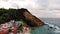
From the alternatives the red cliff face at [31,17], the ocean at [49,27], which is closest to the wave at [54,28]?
the ocean at [49,27]

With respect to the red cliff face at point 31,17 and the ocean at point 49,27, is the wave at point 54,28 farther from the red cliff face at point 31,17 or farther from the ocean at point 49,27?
the red cliff face at point 31,17

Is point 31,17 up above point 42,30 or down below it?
above

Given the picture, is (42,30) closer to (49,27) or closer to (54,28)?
(49,27)

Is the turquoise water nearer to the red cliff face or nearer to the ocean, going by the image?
the ocean

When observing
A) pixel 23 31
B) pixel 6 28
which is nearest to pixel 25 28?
pixel 23 31

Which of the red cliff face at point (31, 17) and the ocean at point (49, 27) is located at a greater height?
the red cliff face at point (31, 17)

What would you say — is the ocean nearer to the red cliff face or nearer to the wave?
the wave

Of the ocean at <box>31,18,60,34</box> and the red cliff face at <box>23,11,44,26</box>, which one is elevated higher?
the red cliff face at <box>23,11,44,26</box>

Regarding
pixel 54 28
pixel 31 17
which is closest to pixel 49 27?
pixel 54 28

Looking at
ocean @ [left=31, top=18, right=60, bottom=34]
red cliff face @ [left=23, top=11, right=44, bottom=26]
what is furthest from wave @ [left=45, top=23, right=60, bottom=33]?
red cliff face @ [left=23, top=11, right=44, bottom=26]
